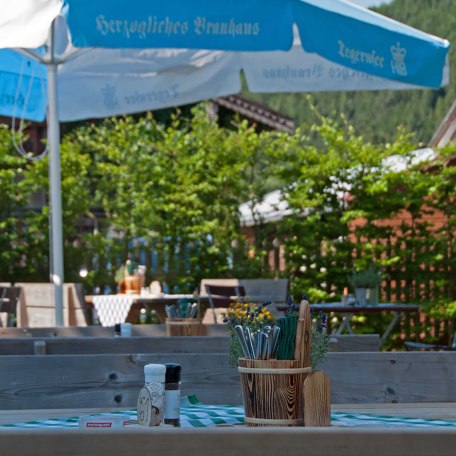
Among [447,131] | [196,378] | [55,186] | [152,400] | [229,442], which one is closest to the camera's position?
[229,442]

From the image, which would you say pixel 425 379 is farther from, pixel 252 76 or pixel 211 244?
pixel 211 244

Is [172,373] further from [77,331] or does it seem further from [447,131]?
[447,131]

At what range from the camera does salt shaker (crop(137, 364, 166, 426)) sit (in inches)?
111

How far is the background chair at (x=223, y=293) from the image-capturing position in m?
9.95

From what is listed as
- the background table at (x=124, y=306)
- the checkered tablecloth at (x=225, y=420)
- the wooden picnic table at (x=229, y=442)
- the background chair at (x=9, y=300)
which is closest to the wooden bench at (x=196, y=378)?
the checkered tablecloth at (x=225, y=420)

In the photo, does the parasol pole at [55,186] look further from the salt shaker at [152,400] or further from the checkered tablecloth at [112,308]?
the salt shaker at [152,400]

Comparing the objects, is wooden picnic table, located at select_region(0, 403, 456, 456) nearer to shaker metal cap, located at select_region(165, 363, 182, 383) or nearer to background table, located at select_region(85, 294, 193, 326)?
shaker metal cap, located at select_region(165, 363, 182, 383)

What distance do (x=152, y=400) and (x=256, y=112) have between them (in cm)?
2410

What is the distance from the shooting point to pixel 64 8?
6.50 meters

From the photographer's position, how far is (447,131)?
15.2 m

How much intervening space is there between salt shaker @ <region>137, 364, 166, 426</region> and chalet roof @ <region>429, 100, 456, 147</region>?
12152 mm

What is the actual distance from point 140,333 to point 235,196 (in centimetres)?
720

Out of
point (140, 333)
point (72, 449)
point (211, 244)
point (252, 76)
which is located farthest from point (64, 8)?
point (211, 244)

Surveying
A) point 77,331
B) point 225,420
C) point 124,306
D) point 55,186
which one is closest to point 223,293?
point 124,306
